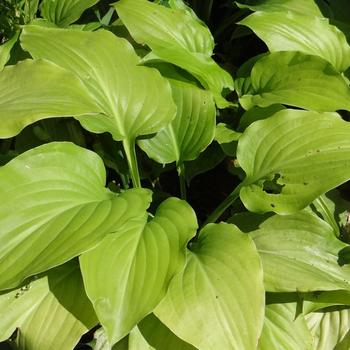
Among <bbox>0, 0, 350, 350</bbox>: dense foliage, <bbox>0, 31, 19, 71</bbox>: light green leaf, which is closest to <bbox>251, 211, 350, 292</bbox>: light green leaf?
<bbox>0, 0, 350, 350</bbox>: dense foliage

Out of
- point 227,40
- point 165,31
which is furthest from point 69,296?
point 227,40

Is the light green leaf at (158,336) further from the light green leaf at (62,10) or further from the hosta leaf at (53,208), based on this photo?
the light green leaf at (62,10)

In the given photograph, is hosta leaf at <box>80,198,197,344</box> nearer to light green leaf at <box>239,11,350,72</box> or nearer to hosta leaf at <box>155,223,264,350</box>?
hosta leaf at <box>155,223,264,350</box>

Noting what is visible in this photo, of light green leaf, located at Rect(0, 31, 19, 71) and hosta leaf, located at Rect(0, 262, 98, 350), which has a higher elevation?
light green leaf, located at Rect(0, 31, 19, 71)

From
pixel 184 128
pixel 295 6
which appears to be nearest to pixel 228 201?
pixel 184 128

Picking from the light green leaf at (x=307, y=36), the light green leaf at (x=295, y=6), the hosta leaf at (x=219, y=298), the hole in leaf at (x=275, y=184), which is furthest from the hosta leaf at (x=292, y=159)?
the light green leaf at (x=295, y=6)

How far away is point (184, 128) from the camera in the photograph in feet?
5.02

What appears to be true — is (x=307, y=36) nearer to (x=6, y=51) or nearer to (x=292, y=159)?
(x=292, y=159)

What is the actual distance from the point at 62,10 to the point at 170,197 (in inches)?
29.3

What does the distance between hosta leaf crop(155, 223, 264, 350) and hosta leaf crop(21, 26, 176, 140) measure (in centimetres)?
38

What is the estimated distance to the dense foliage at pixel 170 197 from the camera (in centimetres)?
112

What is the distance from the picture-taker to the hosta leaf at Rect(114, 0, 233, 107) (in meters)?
1.52

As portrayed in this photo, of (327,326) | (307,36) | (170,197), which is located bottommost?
(327,326)

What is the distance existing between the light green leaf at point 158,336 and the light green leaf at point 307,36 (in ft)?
2.82
